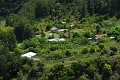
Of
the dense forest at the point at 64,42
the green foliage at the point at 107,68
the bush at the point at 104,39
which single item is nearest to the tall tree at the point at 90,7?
the dense forest at the point at 64,42

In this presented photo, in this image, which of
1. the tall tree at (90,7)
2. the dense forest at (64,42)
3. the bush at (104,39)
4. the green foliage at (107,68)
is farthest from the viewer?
the tall tree at (90,7)

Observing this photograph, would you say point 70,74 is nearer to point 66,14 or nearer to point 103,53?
point 103,53

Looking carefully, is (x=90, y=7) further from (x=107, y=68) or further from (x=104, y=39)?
(x=107, y=68)

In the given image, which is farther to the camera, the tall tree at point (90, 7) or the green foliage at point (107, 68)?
the tall tree at point (90, 7)

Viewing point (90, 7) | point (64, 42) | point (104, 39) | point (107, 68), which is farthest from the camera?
point (90, 7)

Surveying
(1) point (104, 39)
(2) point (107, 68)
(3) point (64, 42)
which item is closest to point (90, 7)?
(3) point (64, 42)

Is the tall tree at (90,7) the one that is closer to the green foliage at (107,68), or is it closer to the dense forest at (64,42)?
the dense forest at (64,42)

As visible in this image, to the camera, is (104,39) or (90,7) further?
(90,7)

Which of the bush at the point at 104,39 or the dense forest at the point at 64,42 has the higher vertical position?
the bush at the point at 104,39

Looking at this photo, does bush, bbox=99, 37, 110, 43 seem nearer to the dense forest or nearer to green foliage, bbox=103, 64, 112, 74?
the dense forest

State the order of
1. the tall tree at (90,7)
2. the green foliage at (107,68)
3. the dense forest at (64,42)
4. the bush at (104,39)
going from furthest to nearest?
1. the tall tree at (90,7)
2. the bush at (104,39)
3. the dense forest at (64,42)
4. the green foliage at (107,68)
